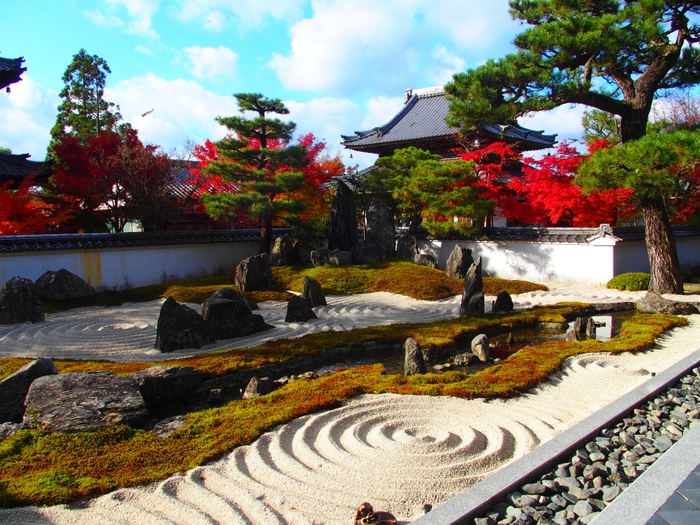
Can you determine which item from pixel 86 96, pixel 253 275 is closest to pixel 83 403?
pixel 253 275

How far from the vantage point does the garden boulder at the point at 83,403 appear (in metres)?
5.10

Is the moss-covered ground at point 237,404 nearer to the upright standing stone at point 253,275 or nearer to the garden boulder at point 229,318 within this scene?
the garden boulder at point 229,318

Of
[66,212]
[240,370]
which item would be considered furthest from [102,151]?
[240,370]

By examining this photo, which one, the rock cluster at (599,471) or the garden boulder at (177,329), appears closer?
the rock cluster at (599,471)

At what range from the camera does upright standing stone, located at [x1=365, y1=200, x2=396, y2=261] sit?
1933 cm

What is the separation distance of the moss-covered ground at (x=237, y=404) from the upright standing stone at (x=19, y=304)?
425 centimetres

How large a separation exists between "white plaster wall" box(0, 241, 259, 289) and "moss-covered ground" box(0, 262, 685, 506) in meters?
7.60

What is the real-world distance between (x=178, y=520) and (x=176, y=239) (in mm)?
15764

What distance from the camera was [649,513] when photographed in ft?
11.0

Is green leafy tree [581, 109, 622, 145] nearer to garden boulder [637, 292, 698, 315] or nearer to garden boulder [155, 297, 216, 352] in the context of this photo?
garden boulder [637, 292, 698, 315]

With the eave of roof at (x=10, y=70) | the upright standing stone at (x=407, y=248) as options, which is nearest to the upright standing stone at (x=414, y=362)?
the upright standing stone at (x=407, y=248)

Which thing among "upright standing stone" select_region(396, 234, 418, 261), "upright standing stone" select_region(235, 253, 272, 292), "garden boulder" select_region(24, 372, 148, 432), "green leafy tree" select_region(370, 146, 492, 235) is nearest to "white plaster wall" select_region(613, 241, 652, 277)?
"green leafy tree" select_region(370, 146, 492, 235)

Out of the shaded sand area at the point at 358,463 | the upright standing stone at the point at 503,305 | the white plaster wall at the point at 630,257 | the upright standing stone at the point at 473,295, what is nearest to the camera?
the shaded sand area at the point at 358,463

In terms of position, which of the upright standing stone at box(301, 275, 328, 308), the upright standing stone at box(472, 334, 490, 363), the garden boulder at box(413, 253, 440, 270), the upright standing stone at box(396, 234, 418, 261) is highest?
the upright standing stone at box(396, 234, 418, 261)
